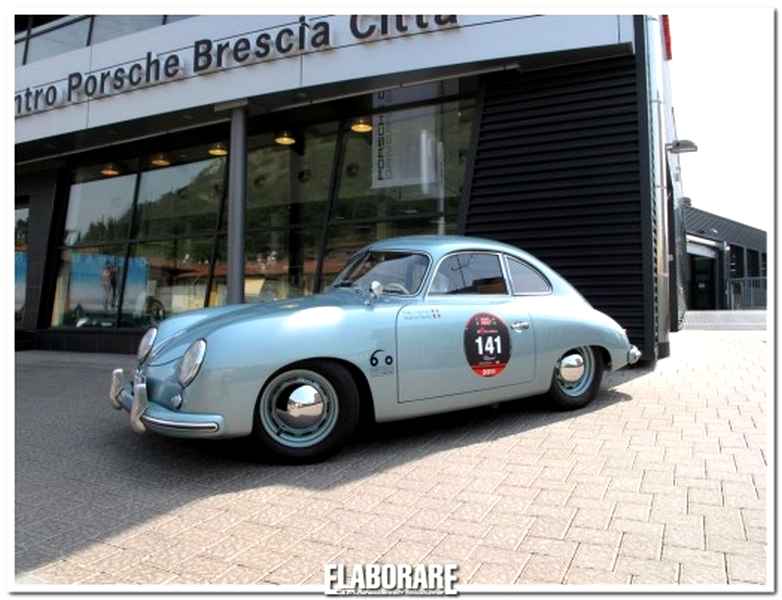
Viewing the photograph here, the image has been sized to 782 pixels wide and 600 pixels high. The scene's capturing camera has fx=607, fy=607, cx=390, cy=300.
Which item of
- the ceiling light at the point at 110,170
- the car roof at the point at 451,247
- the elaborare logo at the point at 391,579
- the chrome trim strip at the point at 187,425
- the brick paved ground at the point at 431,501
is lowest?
the elaborare logo at the point at 391,579

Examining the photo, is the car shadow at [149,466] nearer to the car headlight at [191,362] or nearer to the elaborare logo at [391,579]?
the car headlight at [191,362]

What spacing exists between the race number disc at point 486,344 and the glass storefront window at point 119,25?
31.9 feet

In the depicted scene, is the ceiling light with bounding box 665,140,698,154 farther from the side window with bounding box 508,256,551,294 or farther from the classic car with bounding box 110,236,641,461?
the side window with bounding box 508,256,551,294

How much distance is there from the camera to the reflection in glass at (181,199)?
478 inches

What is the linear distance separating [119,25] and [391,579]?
1241cm

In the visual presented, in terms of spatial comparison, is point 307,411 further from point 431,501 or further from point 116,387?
point 116,387

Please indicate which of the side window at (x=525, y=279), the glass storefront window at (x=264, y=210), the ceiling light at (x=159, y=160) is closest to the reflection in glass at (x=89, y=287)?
the glass storefront window at (x=264, y=210)

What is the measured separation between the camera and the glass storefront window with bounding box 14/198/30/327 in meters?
14.1

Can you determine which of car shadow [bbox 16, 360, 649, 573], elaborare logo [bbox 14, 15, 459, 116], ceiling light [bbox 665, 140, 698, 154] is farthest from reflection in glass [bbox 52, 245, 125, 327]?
ceiling light [bbox 665, 140, 698, 154]

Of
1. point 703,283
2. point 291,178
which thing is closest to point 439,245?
point 291,178

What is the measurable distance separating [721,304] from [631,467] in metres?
28.9

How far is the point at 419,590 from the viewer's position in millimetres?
2479

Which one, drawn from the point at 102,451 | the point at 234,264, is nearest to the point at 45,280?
the point at 234,264

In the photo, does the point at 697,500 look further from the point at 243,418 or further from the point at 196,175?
the point at 196,175
